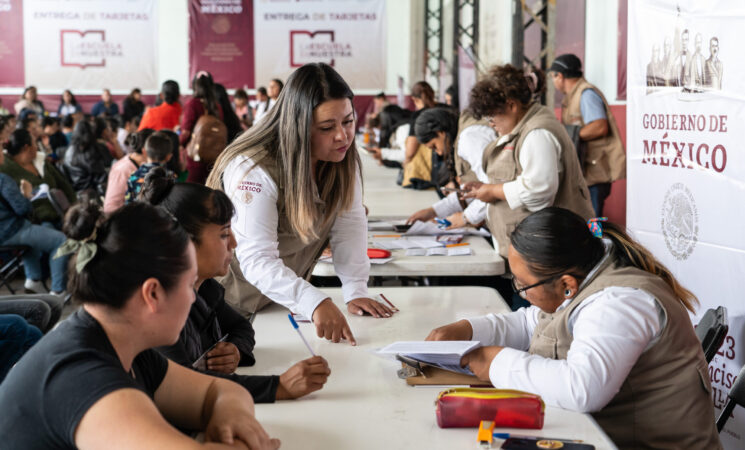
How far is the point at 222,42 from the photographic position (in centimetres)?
1445

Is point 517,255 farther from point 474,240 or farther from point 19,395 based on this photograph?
point 474,240

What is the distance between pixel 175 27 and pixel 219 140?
32.5 ft

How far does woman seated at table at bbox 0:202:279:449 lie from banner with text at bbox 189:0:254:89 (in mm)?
13574

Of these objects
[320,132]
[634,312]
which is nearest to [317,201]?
[320,132]

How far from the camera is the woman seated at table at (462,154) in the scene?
3.55m

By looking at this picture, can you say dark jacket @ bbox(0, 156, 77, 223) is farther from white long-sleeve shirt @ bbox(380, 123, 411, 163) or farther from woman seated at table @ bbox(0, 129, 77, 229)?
white long-sleeve shirt @ bbox(380, 123, 411, 163)

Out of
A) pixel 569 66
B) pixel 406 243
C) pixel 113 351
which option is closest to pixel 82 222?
pixel 113 351

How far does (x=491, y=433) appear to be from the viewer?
4.37 feet

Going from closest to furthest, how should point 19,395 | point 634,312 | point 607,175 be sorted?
point 19,395, point 634,312, point 607,175

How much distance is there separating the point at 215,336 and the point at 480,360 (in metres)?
0.65

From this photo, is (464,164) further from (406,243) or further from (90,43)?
(90,43)

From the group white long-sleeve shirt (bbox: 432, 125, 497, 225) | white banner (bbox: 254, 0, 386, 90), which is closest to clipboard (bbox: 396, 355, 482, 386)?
white long-sleeve shirt (bbox: 432, 125, 497, 225)

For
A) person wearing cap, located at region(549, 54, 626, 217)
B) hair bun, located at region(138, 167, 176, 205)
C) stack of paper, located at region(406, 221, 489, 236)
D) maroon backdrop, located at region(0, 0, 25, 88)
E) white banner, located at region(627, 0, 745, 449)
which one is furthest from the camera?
maroon backdrop, located at region(0, 0, 25, 88)

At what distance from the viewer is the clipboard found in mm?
1636
